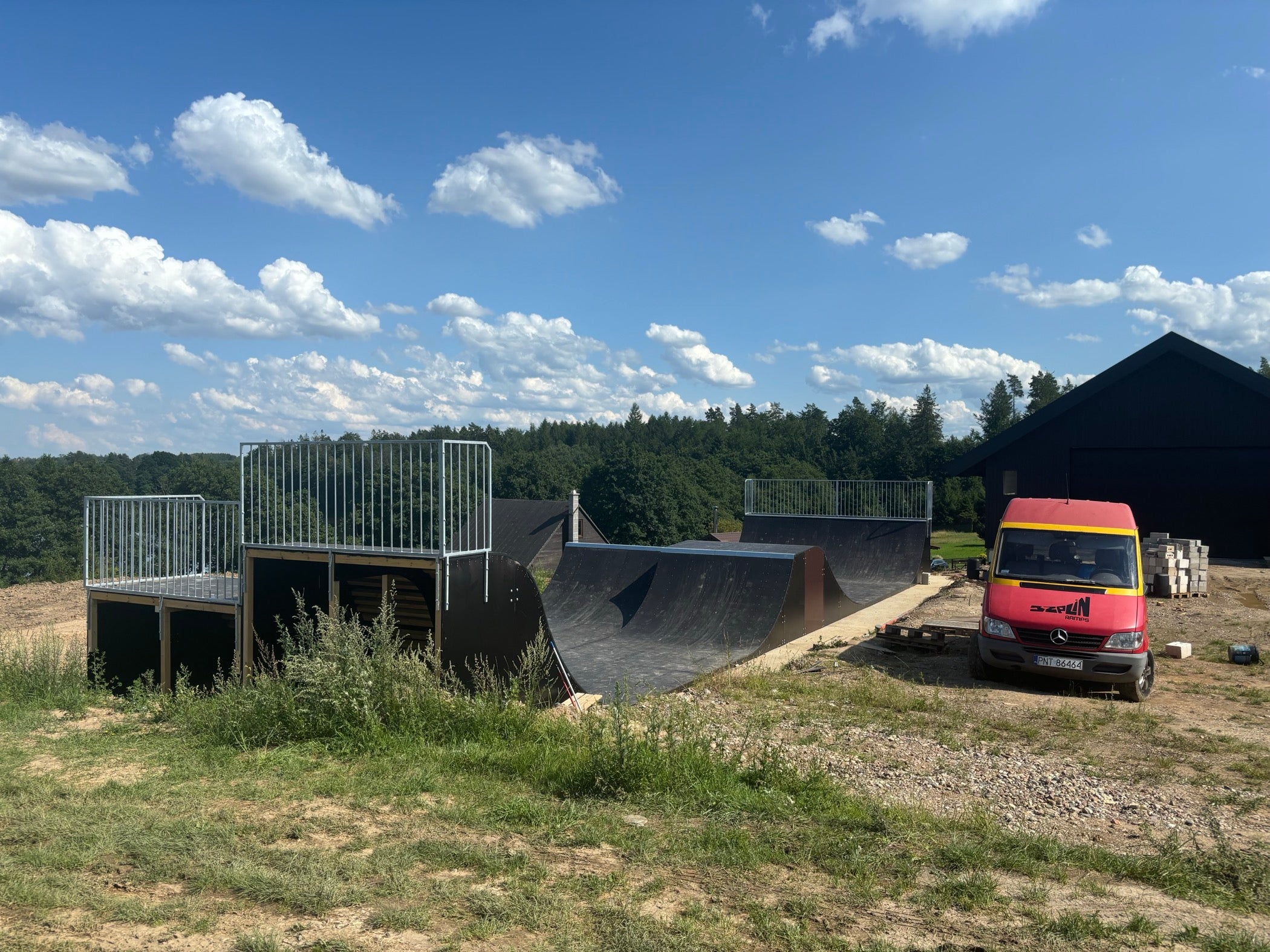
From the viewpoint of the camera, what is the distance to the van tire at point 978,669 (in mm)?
9250

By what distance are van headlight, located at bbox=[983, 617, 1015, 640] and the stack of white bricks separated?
8.05 m

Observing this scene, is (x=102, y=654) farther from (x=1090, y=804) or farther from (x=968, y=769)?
(x=1090, y=804)

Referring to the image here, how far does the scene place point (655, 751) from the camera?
5398 mm

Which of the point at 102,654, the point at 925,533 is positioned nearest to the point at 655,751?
the point at 102,654

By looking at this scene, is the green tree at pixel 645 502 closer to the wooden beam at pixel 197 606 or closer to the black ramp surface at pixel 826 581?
the black ramp surface at pixel 826 581

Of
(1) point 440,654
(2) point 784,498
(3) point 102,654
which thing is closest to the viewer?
(1) point 440,654

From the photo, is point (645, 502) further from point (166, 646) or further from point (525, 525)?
point (166, 646)

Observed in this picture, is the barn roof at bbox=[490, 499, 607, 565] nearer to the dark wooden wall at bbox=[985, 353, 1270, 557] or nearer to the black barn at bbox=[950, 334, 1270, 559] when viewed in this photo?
the black barn at bbox=[950, 334, 1270, 559]

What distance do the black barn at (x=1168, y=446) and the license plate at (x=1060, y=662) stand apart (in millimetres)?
13266

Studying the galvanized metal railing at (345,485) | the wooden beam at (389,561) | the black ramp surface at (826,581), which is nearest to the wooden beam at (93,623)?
the galvanized metal railing at (345,485)

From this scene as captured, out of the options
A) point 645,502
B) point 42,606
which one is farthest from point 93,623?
point 645,502

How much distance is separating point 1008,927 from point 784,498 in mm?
23683

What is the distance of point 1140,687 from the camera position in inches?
331

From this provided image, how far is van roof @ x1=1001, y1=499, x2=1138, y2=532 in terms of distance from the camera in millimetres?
9383
